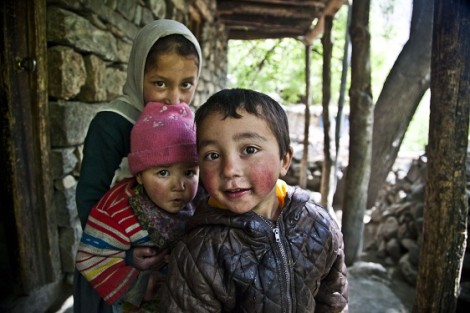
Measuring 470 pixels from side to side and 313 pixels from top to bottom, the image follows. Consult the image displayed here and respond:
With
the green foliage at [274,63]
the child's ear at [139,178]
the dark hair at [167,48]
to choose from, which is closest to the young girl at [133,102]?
the dark hair at [167,48]

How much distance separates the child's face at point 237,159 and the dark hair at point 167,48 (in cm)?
51

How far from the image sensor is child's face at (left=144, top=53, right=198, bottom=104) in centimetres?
140

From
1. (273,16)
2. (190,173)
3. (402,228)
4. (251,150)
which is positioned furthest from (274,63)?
(251,150)

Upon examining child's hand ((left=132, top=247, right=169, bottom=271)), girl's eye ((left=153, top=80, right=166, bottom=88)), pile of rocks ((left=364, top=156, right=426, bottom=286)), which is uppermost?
girl's eye ((left=153, top=80, right=166, bottom=88))

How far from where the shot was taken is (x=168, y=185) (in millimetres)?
1147

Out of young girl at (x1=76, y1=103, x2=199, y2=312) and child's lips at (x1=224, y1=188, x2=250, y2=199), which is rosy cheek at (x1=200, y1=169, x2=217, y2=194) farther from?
young girl at (x1=76, y1=103, x2=199, y2=312)

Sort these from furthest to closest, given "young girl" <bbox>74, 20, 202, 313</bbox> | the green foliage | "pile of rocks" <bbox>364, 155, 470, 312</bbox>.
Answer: the green foliage < "pile of rocks" <bbox>364, 155, 470, 312</bbox> < "young girl" <bbox>74, 20, 202, 313</bbox>

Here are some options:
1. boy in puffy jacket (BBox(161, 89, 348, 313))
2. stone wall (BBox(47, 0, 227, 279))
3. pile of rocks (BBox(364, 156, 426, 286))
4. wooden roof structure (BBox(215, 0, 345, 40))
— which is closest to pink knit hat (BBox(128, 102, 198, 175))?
boy in puffy jacket (BBox(161, 89, 348, 313))

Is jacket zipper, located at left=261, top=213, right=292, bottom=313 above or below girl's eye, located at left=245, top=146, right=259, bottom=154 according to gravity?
below

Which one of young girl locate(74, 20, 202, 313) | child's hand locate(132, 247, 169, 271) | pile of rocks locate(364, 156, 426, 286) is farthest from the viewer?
pile of rocks locate(364, 156, 426, 286)

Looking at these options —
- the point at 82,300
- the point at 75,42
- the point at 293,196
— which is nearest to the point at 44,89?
the point at 75,42

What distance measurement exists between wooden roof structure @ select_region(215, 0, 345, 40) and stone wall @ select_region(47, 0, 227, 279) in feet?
10.6

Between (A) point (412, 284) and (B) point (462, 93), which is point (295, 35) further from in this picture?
(B) point (462, 93)

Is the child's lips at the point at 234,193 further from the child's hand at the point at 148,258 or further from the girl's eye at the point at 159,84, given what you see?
the girl's eye at the point at 159,84
